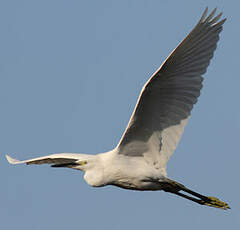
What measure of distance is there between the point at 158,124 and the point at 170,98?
0.58m

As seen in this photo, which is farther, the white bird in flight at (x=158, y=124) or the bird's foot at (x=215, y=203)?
the bird's foot at (x=215, y=203)

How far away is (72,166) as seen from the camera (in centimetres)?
1126

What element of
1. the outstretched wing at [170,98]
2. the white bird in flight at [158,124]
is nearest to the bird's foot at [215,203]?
the white bird in flight at [158,124]

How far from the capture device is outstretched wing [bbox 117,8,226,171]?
10188 millimetres

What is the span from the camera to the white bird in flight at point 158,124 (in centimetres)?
1024

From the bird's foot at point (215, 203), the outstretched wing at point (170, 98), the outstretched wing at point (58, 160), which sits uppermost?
the outstretched wing at point (170, 98)

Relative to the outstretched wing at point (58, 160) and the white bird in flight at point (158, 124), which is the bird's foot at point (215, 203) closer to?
the white bird in flight at point (158, 124)

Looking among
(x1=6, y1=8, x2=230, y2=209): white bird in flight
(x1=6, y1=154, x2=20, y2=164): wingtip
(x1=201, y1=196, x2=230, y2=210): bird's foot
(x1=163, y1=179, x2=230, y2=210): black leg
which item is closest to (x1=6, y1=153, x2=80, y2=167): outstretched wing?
(x1=6, y1=8, x2=230, y2=209): white bird in flight

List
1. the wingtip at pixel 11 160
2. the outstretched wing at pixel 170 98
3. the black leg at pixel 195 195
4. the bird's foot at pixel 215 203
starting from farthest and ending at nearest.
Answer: the wingtip at pixel 11 160
the bird's foot at pixel 215 203
the black leg at pixel 195 195
the outstretched wing at pixel 170 98

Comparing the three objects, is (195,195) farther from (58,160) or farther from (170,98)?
(58,160)

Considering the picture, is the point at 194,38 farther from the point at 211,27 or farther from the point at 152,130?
the point at 152,130

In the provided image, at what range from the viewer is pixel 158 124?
10852mm

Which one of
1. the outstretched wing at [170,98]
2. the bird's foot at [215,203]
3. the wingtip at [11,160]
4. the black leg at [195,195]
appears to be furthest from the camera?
the wingtip at [11,160]

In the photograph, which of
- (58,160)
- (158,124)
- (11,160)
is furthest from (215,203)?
(11,160)
